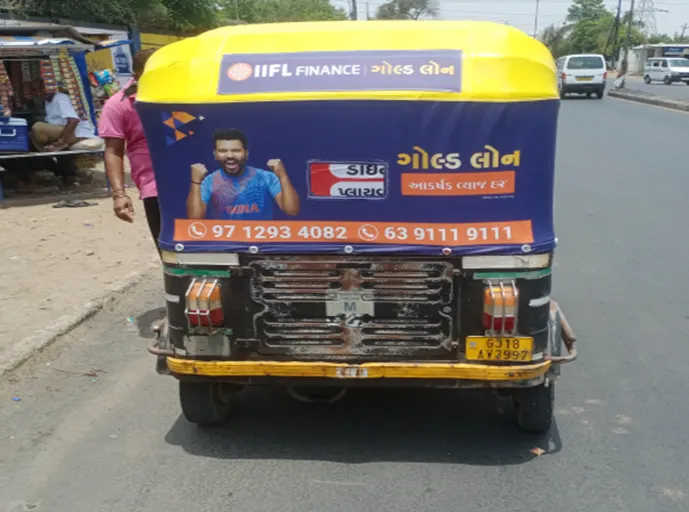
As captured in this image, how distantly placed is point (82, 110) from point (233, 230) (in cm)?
892

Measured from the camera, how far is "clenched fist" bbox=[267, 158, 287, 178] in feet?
11.8

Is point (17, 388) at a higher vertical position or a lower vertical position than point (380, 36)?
lower

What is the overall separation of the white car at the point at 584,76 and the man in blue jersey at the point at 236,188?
30.4 m

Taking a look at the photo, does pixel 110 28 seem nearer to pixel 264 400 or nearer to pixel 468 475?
pixel 264 400

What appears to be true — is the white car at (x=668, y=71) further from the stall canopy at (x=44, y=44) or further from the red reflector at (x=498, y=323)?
the red reflector at (x=498, y=323)

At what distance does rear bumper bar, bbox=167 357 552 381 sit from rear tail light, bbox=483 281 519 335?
0.64ft

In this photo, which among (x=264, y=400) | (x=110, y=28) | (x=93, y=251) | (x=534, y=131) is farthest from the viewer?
(x=110, y=28)

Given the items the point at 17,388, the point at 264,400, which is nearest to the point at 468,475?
the point at 264,400

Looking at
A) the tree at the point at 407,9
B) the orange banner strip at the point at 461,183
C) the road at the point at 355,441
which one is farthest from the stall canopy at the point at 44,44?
the tree at the point at 407,9

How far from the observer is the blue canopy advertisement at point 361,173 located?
3477 mm

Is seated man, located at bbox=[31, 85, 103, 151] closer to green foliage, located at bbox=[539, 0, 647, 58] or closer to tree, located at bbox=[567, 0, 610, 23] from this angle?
green foliage, located at bbox=[539, 0, 647, 58]

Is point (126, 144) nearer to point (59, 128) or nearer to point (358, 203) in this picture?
point (358, 203)

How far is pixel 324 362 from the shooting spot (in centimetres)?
376

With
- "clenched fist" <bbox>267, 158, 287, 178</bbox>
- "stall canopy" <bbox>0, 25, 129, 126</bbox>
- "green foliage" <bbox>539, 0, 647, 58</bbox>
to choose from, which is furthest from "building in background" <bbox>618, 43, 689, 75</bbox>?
"clenched fist" <bbox>267, 158, 287, 178</bbox>
